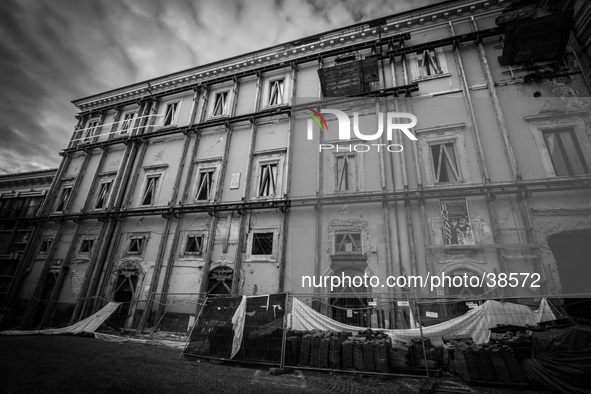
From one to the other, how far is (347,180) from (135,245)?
12356 millimetres

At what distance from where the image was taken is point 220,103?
16875 mm

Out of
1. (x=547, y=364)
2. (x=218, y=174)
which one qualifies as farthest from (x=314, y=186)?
(x=547, y=364)

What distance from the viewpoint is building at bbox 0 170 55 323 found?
51.7ft

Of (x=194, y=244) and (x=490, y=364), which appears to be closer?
(x=490, y=364)

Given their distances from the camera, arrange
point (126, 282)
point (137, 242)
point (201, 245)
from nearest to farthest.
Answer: point (201, 245), point (126, 282), point (137, 242)

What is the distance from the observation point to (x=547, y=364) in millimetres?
5203

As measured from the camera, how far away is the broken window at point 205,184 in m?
14.5

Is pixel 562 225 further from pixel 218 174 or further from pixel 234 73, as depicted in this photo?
pixel 234 73

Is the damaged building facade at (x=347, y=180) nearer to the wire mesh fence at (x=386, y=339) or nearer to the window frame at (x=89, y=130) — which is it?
the wire mesh fence at (x=386, y=339)

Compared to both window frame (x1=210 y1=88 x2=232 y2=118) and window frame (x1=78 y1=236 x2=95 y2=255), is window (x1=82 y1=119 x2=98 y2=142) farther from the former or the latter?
window frame (x1=210 y1=88 x2=232 y2=118)

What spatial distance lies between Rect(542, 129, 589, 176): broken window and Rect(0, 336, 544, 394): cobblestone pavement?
30.8 feet

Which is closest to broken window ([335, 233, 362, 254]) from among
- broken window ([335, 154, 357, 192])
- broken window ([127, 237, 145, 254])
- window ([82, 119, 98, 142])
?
broken window ([335, 154, 357, 192])

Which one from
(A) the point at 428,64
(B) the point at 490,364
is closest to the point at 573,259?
(B) the point at 490,364

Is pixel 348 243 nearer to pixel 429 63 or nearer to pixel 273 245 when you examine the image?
pixel 273 245
